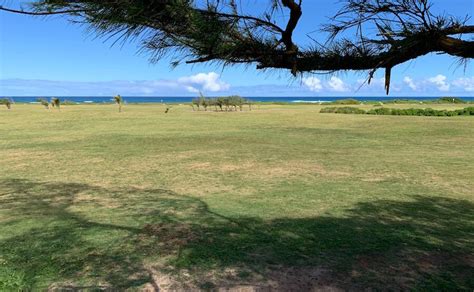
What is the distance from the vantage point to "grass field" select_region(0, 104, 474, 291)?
189 inches

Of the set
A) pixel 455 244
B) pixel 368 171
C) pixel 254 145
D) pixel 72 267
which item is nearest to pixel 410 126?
pixel 254 145

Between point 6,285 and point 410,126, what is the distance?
2666 centimetres

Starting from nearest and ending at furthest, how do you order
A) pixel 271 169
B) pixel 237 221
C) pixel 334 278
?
pixel 334 278, pixel 237 221, pixel 271 169

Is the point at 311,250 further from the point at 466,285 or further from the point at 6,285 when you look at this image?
the point at 6,285

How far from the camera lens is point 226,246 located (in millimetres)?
5758

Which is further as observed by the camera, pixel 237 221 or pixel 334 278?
pixel 237 221

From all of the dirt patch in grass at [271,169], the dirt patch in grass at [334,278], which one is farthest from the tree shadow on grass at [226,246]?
the dirt patch in grass at [271,169]

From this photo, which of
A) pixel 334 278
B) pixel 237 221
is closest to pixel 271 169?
pixel 237 221

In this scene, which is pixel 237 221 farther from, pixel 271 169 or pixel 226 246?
pixel 271 169

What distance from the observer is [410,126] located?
27.2 m

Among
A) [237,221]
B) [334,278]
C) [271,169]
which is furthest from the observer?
[271,169]

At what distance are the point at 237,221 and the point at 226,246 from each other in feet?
4.15

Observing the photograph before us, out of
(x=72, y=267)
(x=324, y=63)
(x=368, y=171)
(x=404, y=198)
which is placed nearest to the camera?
(x=324, y=63)

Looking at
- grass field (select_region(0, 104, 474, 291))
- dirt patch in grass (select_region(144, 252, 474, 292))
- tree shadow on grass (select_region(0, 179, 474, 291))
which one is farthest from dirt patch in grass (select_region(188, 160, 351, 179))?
dirt patch in grass (select_region(144, 252, 474, 292))
